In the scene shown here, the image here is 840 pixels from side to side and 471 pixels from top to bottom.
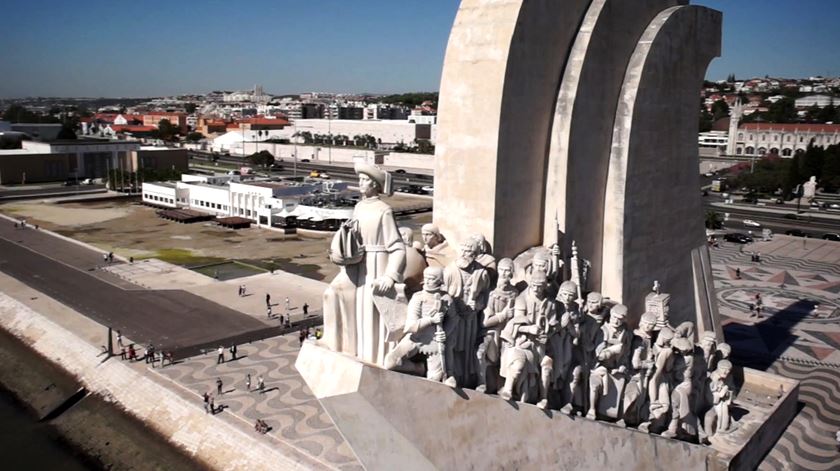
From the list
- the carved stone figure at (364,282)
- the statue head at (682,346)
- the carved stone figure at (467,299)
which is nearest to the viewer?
the carved stone figure at (364,282)

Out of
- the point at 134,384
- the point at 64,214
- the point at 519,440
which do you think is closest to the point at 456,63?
the point at 519,440

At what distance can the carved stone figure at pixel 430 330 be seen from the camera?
8.27 m

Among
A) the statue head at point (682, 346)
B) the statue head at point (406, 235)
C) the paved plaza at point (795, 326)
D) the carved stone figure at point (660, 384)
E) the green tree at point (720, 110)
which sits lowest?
the paved plaza at point (795, 326)

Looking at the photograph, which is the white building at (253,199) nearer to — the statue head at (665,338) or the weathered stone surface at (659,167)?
the weathered stone surface at (659,167)

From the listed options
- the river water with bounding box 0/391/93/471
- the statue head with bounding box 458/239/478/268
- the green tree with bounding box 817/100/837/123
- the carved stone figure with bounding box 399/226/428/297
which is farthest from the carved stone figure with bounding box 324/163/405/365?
the green tree with bounding box 817/100/837/123

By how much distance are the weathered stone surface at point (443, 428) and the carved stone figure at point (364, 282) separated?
49 cm

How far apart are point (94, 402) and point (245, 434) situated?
22.1ft

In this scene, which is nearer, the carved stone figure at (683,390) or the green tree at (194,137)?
the carved stone figure at (683,390)

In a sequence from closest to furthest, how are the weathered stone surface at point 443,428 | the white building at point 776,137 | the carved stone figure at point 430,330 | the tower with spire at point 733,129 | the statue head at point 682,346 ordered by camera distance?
the weathered stone surface at point 443,428
the carved stone figure at point 430,330
the statue head at point 682,346
the white building at point 776,137
the tower with spire at point 733,129

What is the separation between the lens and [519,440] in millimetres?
9078

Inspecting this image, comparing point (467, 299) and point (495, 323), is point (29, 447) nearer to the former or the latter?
point (467, 299)

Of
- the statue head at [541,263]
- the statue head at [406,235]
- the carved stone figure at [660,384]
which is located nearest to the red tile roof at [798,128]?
the carved stone figure at [660,384]

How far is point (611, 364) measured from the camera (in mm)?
10289

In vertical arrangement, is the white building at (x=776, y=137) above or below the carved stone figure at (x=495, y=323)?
above
